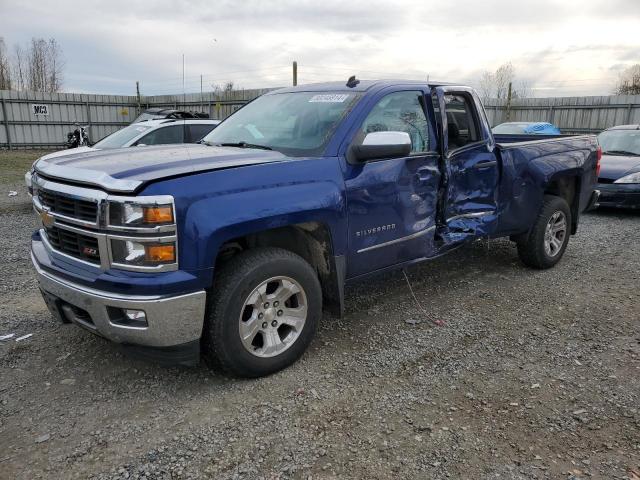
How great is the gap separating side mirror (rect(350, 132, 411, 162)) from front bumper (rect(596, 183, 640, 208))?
6.99 meters

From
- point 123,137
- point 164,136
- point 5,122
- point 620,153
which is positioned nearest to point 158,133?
point 164,136

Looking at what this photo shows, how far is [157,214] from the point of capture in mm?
2760

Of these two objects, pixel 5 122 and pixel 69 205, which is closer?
pixel 69 205

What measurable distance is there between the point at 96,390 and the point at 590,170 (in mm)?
5728

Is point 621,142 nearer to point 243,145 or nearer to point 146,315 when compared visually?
point 243,145

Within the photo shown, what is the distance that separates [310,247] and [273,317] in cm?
62

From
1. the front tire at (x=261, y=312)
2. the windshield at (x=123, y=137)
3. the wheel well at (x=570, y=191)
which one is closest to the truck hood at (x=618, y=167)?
the wheel well at (x=570, y=191)

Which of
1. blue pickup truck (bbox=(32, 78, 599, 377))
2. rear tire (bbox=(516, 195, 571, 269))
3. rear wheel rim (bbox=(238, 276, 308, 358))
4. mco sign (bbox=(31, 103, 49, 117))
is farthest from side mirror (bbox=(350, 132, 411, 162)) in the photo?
mco sign (bbox=(31, 103, 49, 117))

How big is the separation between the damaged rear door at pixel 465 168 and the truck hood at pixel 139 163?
167 cm

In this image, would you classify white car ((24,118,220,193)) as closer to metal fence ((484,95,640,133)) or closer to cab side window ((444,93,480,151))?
cab side window ((444,93,480,151))

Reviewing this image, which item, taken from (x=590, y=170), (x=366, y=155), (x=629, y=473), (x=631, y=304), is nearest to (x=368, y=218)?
(x=366, y=155)

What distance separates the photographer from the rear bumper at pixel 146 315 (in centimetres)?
282

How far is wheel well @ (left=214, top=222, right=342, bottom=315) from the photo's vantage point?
3.43 metres

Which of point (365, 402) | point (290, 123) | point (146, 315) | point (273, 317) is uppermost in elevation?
point (290, 123)
